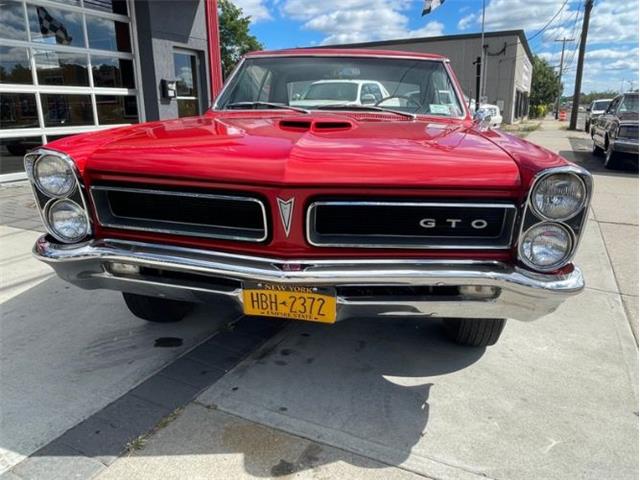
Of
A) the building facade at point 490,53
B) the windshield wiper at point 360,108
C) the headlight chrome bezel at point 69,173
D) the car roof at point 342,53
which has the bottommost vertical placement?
the headlight chrome bezel at point 69,173

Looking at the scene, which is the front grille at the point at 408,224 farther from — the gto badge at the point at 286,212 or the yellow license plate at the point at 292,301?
the yellow license plate at the point at 292,301

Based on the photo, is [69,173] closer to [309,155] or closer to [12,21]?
[309,155]

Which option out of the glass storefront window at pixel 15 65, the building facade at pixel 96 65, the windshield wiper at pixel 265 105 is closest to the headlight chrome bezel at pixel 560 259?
the windshield wiper at pixel 265 105

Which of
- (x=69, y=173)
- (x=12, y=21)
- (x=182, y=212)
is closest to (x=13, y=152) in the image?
(x=12, y=21)

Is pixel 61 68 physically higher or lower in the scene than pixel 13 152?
higher

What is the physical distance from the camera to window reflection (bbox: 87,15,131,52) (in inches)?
333

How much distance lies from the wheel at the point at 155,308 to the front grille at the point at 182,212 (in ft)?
2.47

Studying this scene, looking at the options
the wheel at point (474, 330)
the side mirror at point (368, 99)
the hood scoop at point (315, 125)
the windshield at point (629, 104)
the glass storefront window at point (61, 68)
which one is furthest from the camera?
the windshield at point (629, 104)

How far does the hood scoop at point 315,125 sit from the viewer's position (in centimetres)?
247

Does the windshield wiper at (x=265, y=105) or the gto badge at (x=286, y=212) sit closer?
the gto badge at (x=286, y=212)

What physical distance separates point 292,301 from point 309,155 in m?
0.61

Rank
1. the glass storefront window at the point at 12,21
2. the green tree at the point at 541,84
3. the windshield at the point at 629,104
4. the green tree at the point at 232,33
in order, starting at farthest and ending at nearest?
the green tree at the point at 541,84, the green tree at the point at 232,33, the windshield at the point at 629,104, the glass storefront window at the point at 12,21

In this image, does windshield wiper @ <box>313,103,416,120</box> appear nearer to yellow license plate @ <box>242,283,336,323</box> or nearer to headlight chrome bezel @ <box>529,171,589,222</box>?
headlight chrome bezel @ <box>529,171,589,222</box>

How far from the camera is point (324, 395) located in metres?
2.48
